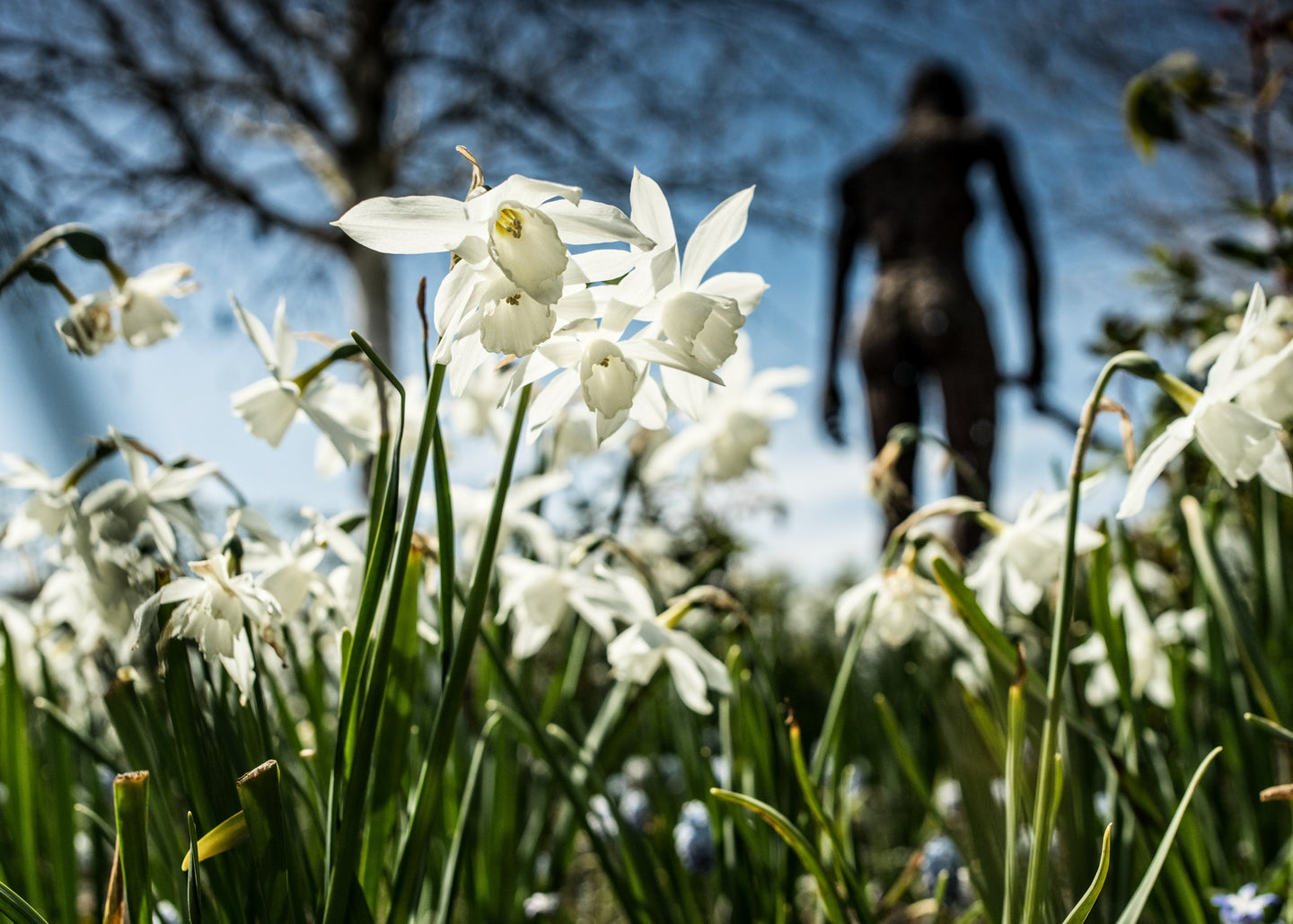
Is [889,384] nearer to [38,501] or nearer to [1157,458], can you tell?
[1157,458]

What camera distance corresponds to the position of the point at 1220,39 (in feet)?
18.0

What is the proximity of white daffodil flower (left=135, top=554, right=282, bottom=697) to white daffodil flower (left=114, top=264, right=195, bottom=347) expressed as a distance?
0.41 m

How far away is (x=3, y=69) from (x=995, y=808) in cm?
611

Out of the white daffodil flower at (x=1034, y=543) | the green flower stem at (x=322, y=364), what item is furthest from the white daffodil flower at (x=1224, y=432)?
the green flower stem at (x=322, y=364)

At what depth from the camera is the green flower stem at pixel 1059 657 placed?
747 mm

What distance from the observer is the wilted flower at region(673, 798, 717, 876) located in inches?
54.6

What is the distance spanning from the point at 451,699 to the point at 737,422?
807mm

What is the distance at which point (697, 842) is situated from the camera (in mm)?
1387

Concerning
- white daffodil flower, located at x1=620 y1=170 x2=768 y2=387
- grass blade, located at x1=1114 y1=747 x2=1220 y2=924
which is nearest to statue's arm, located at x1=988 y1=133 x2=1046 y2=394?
grass blade, located at x1=1114 y1=747 x2=1220 y2=924

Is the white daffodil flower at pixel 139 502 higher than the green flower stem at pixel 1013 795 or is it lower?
higher

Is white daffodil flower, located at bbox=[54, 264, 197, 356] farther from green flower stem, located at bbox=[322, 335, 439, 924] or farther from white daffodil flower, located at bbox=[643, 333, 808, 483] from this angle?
white daffodil flower, located at bbox=[643, 333, 808, 483]

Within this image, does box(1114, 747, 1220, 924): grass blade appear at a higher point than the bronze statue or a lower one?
lower

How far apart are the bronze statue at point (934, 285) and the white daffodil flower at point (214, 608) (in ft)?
9.71

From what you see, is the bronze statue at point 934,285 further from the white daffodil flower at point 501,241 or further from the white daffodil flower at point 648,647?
the white daffodil flower at point 501,241
